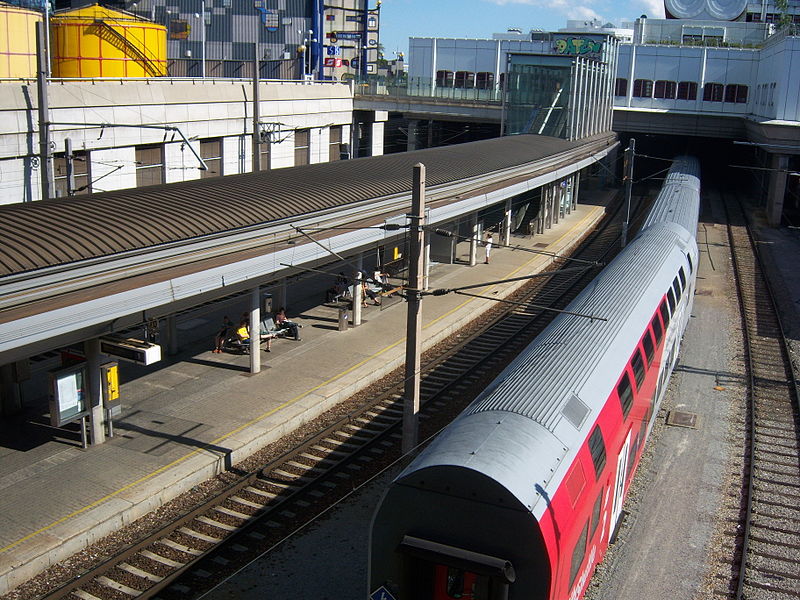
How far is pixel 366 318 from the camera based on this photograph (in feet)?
76.5

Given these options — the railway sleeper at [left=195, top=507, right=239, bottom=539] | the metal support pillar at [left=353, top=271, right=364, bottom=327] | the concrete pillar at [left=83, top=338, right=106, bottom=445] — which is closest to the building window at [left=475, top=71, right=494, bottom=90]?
the metal support pillar at [left=353, top=271, right=364, bottom=327]

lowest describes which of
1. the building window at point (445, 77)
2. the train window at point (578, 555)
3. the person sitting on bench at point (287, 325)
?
the person sitting on bench at point (287, 325)

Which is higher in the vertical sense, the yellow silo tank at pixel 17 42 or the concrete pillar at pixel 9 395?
the yellow silo tank at pixel 17 42

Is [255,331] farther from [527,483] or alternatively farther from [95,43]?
[95,43]

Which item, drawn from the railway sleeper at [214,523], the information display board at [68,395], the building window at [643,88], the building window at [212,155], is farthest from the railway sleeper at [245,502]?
the building window at [643,88]

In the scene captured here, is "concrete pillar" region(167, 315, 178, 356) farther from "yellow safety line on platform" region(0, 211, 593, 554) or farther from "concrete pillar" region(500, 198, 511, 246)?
"concrete pillar" region(500, 198, 511, 246)

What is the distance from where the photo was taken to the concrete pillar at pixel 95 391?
13906 millimetres

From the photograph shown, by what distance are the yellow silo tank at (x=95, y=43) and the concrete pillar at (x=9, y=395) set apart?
64.2 feet

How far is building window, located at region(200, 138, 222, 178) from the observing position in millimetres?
30219

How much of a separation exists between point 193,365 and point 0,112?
8529 mm

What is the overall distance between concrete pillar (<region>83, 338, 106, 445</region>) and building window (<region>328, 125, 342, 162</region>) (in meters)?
29.9

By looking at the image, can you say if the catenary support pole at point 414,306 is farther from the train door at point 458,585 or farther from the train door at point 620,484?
the train door at point 458,585

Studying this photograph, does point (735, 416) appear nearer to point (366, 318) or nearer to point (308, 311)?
point (366, 318)

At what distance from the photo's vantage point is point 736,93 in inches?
2266
